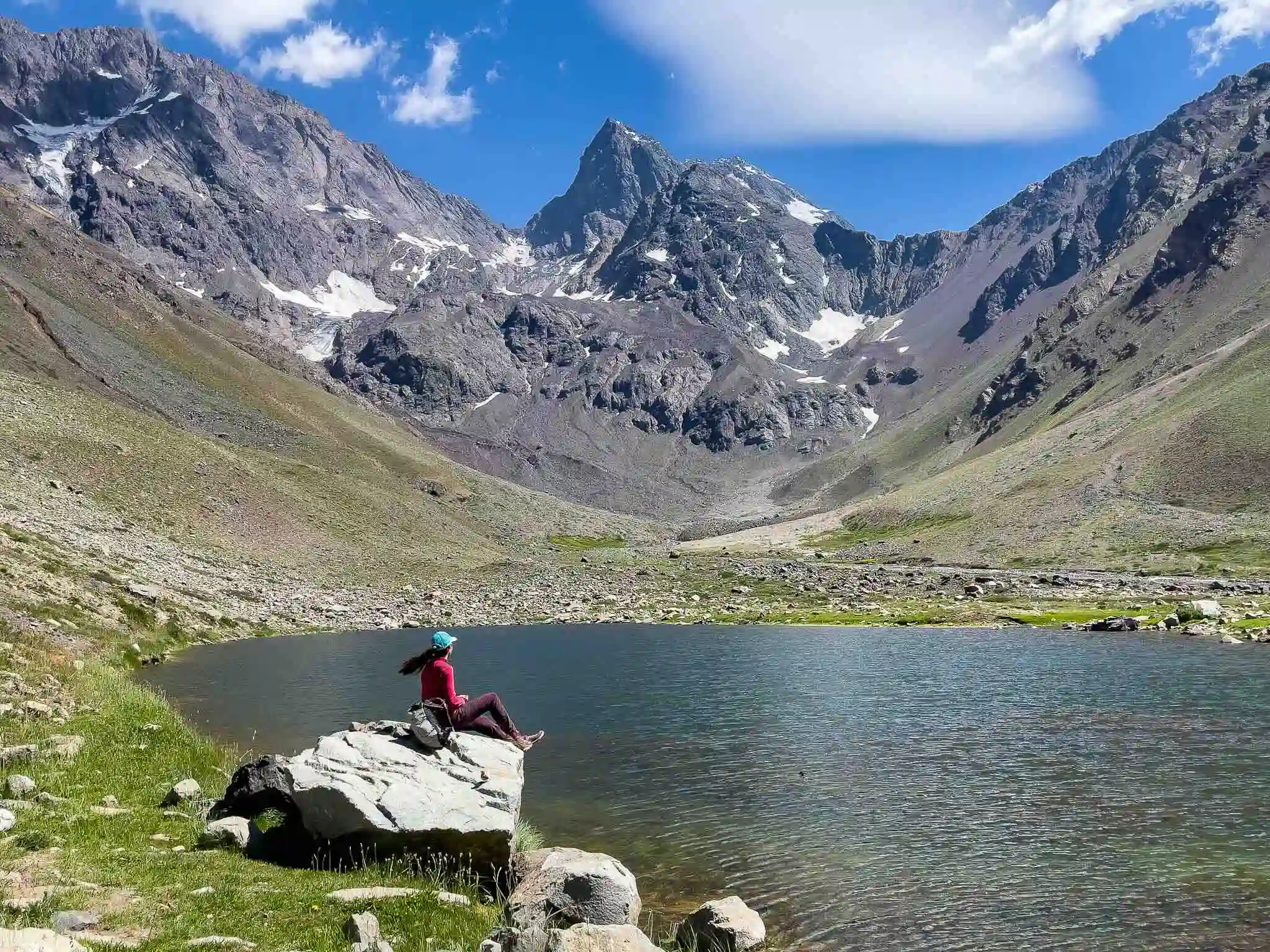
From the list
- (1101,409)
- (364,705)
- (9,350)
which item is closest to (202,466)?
(9,350)

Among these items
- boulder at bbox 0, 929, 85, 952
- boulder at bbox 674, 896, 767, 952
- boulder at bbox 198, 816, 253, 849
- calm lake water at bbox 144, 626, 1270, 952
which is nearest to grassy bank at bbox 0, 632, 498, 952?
boulder at bbox 198, 816, 253, 849

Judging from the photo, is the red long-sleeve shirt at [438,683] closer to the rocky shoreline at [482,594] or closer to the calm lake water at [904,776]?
the calm lake water at [904,776]

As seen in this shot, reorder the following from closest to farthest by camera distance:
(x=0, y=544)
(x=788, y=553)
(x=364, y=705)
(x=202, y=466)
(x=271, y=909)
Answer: (x=271, y=909), (x=364, y=705), (x=0, y=544), (x=202, y=466), (x=788, y=553)

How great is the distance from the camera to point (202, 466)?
360 feet

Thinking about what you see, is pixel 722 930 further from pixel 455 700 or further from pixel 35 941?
pixel 35 941

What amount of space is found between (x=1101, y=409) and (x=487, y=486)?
135380 mm

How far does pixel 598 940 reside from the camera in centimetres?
971

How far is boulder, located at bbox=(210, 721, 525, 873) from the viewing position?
14516 mm

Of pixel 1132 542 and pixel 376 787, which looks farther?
pixel 1132 542

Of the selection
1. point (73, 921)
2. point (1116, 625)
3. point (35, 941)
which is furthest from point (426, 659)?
point (1116, 625)

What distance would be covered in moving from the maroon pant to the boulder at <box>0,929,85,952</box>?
920cm

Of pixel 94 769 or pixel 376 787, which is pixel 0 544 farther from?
pixel 376 787

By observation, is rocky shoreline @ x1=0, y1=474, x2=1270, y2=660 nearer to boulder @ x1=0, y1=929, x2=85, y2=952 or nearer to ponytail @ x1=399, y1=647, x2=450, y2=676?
ponytail @ x1=399, y1=647, x2=450, y2=676

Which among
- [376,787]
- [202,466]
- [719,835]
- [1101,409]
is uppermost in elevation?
[1101,409]
